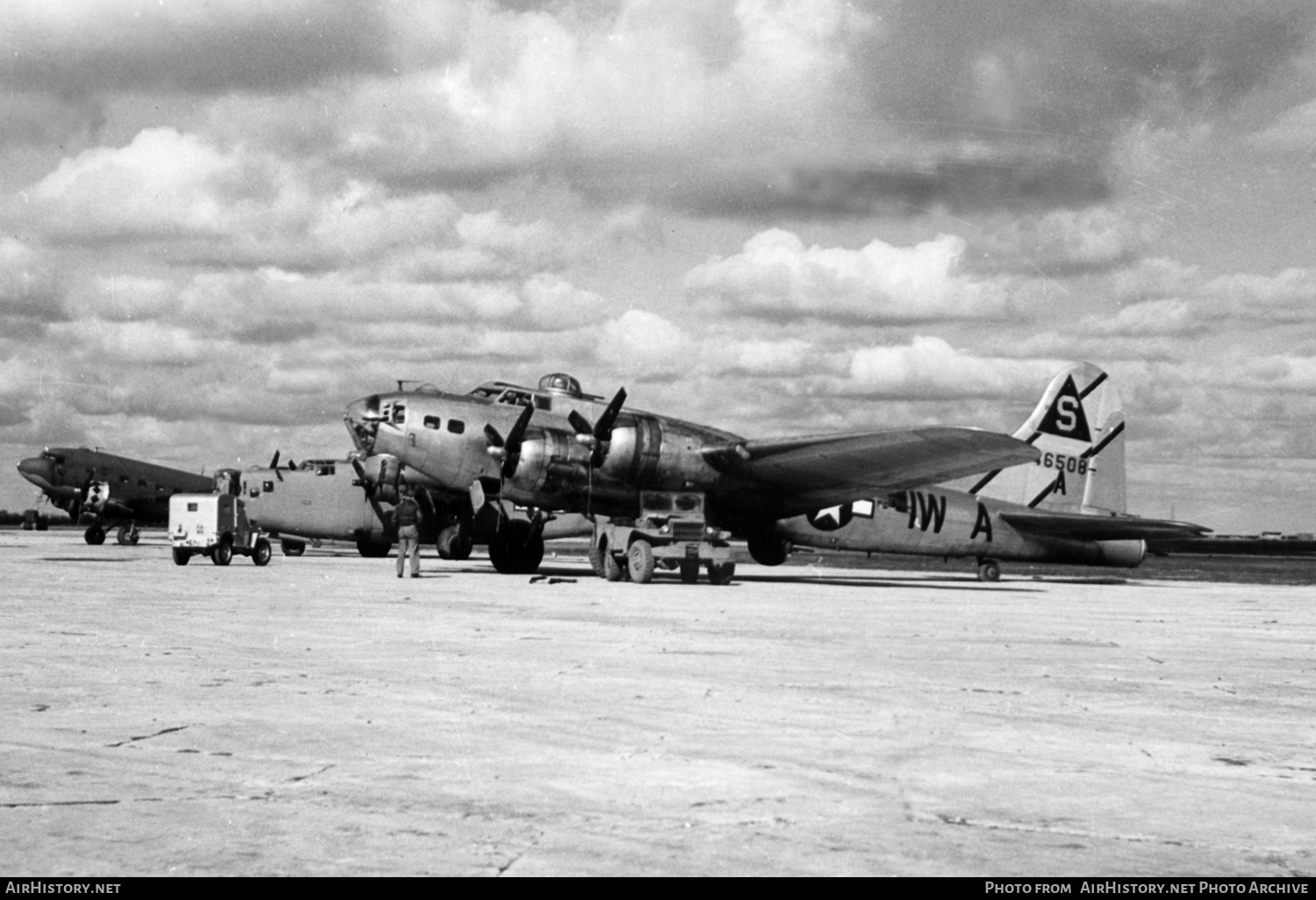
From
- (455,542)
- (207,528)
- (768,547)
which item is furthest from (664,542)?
(207,528)

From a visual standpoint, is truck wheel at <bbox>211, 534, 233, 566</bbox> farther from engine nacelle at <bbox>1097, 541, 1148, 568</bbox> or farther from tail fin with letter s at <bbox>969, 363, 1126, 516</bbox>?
engine nacelle at <bbox>1097, 541, 1148, 568</bbox>

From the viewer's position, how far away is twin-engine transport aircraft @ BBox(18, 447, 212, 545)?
54469 millimetres

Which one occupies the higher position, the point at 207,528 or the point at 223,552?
the point at 207,528

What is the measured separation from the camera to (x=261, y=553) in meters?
34.7

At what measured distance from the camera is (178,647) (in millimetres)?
12531

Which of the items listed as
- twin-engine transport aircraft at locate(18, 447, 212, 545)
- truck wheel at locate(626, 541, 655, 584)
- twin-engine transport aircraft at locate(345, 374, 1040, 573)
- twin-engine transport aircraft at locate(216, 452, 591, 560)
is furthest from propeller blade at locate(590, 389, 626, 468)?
twin-engine transport aircraft at locate(18, 447, 212, 545)

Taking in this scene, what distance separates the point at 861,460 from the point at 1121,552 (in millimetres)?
11503

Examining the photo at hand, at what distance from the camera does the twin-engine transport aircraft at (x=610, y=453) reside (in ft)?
91.6

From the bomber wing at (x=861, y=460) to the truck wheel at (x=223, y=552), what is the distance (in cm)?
1368

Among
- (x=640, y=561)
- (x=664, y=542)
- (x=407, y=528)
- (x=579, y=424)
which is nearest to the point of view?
(x=407, y=528)

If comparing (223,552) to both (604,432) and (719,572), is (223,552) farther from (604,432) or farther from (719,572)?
(719,572)

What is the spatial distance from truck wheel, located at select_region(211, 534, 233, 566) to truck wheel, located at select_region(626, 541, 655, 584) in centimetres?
1216

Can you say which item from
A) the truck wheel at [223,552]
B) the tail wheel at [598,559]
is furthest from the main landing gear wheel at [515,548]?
the truck wheel at [223,552]

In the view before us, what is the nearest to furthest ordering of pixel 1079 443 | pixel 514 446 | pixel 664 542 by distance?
pixel 664 542 → pixel 514 446 → pixel 1079 443
